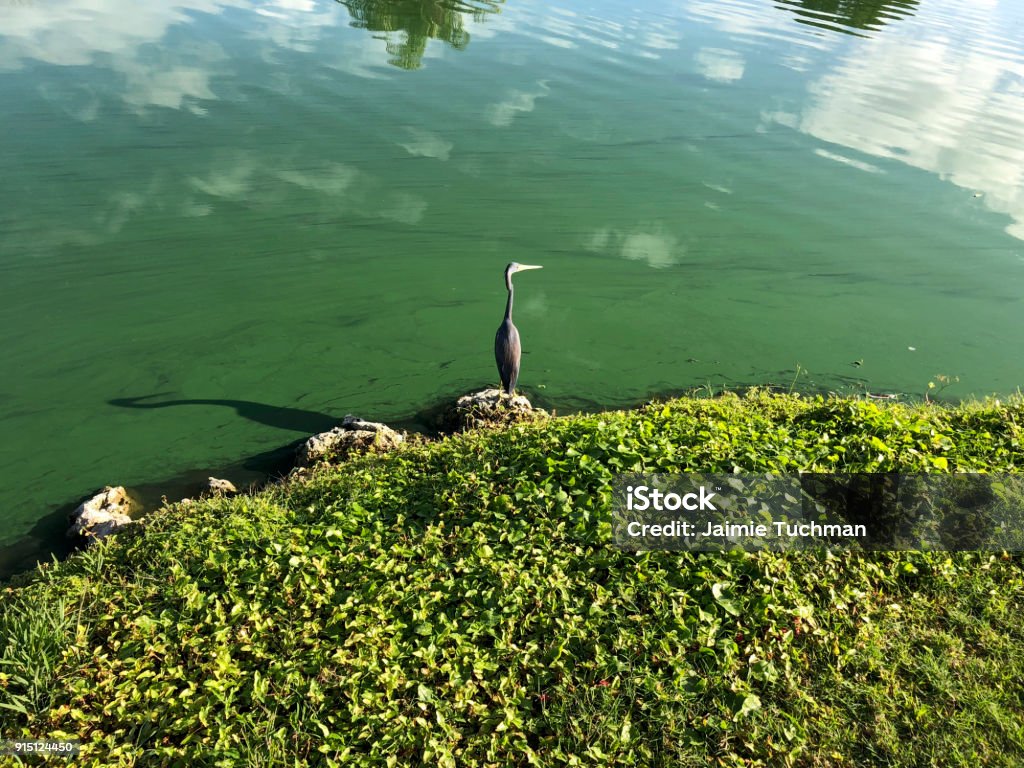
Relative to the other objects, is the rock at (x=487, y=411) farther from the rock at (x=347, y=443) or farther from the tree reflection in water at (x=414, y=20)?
the tree reflection in water at (x=414, y=20)

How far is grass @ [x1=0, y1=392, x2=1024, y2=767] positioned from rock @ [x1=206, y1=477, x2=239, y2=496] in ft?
2.62

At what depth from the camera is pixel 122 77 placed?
39.4 ft

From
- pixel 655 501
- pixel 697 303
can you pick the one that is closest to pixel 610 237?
pixel 697 303

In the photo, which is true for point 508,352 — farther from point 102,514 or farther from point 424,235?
point 424,235

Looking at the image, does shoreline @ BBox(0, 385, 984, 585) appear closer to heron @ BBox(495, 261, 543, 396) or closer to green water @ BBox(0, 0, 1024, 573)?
green water @ BBox(0, 0, 1024, 573)

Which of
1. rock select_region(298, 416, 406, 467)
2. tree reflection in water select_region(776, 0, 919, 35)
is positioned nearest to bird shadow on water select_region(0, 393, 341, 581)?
rock select_region(298, 416, 406, 467)

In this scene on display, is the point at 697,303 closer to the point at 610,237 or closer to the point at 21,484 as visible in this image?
the point at 610,237

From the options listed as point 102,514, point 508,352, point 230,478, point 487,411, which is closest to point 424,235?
point 508,352

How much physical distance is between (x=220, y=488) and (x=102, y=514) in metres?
0.75

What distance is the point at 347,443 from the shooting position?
18.7ft

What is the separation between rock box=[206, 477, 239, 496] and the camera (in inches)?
208

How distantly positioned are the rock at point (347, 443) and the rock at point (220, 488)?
1.67 feet

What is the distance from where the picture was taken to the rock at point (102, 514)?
4.79m

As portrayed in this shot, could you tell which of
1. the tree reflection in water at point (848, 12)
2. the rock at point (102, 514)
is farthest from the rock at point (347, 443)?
the tree reflection in water at point (848, 12)
